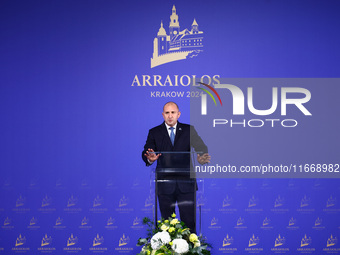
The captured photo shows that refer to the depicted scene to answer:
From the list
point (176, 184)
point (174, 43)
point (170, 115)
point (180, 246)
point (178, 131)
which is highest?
point (174, 43)

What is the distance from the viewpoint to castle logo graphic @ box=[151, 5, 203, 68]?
18.1 ft

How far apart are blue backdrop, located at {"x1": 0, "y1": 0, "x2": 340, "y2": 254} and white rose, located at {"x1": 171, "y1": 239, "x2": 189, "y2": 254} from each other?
2629mm

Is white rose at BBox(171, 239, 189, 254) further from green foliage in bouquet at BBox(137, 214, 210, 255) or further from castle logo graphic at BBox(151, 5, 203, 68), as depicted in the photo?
castle logo graphic at BBox(151, 5, 203, 68)

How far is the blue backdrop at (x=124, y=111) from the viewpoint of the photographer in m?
5.40

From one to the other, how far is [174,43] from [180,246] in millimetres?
3411

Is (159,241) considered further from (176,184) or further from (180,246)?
(176,184)

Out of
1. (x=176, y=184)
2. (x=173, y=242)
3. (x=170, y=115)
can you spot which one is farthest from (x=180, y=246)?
(x=170, y=115)

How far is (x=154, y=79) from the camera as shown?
5.49m

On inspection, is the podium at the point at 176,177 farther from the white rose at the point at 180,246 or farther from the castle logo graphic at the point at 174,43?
the castle logo graphic at the point at 174,43

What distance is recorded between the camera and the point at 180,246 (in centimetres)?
275

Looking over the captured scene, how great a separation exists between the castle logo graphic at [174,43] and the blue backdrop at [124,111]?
0.01 m

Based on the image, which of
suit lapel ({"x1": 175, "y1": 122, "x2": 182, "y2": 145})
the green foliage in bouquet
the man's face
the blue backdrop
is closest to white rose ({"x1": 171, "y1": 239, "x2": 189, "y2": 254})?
the green foliage in bouquet

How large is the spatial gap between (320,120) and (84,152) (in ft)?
10.6

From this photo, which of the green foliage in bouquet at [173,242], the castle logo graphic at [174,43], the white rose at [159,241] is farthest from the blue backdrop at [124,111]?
the white rose at [159,241]
